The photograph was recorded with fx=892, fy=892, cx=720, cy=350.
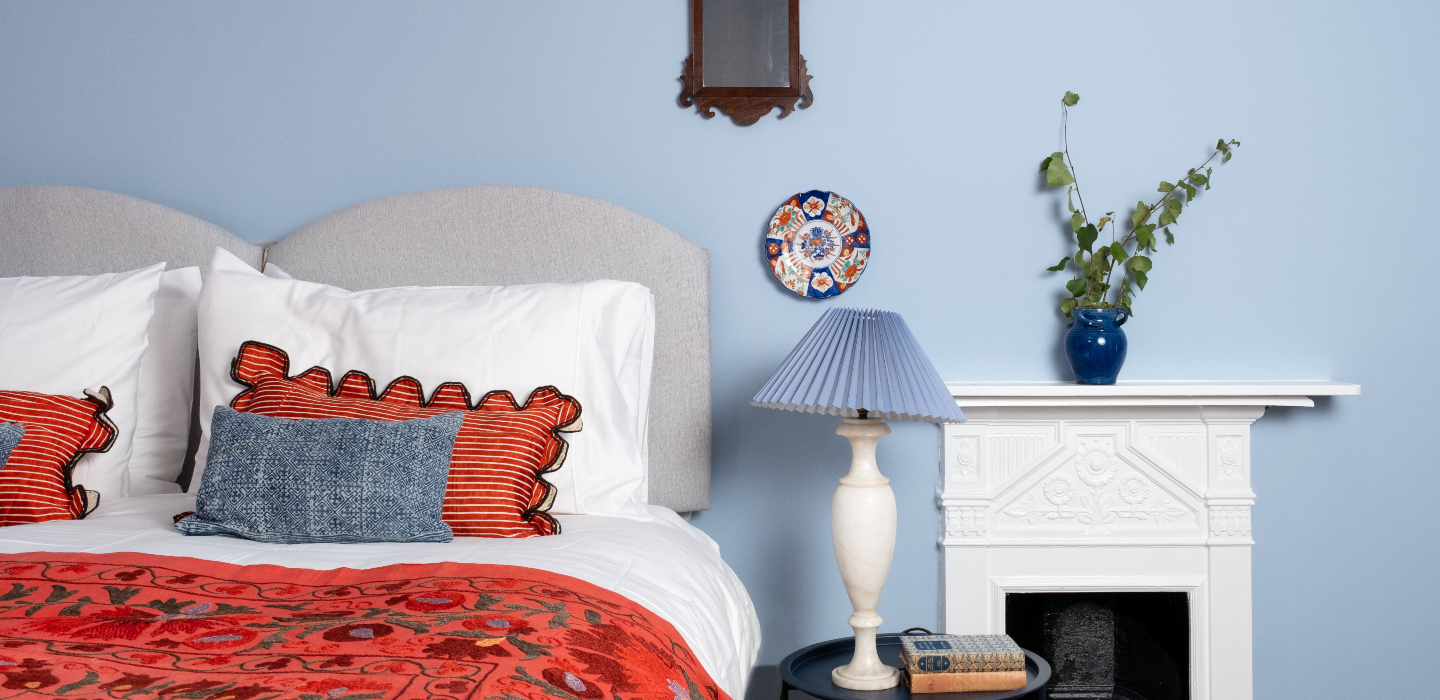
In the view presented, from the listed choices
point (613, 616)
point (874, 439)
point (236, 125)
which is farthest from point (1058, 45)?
point (236, 125)

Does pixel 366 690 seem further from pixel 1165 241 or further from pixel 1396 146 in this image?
pixel 1396 146

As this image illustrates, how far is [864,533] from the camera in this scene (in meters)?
1.51

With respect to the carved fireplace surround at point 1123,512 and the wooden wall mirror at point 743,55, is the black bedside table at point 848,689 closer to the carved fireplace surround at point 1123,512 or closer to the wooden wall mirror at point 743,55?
the carved fireplace surround at point 1123,512

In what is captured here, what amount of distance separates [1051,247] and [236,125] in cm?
188

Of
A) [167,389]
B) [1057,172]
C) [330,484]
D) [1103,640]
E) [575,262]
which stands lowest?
[1103,640]

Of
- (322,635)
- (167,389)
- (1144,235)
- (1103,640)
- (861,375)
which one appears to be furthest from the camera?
(1103,640)

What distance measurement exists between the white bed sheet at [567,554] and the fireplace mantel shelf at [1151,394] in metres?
0.71

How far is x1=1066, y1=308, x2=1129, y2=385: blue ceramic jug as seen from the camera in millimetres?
1858

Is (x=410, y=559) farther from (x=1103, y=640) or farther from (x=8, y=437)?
(x=1103, y=640)

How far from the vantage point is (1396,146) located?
76.8 inches

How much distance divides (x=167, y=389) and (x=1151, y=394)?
1986 mm

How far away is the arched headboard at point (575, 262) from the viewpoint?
1.91 metres

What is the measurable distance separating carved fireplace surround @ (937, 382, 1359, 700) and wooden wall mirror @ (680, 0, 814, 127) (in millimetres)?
770

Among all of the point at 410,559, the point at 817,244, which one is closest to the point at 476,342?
the point at 410,559
